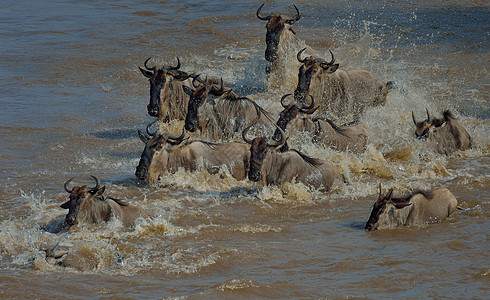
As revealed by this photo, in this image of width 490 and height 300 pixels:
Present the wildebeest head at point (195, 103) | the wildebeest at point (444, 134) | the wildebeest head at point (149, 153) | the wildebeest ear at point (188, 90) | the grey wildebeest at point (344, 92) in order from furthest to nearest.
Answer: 1. the grey wildebeest at point (344, 92)
2. the wildebeest ear at point (188, 90)
3. the wildebeest at point (444, 134)
4. the wildebeest head at point (195, 103)
5. the wildebeest head at point (149, 153)

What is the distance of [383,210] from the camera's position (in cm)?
917

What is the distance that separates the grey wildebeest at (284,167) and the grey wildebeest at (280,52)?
18.9ft

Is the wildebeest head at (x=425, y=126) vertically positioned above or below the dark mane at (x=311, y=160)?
above

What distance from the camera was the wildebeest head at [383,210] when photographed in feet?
30.1

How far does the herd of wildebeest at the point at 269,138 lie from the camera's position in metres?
9.35

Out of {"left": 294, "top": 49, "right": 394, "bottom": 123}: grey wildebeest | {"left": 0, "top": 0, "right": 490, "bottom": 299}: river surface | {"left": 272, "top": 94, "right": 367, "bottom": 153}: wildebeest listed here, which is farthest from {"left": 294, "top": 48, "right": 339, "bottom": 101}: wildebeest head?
{"left": 272, "top": 94, "right": 367, "bottom": 153}: wildebeest

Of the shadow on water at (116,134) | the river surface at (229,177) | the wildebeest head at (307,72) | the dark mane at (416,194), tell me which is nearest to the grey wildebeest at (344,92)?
the wildebeest head at (307,72)

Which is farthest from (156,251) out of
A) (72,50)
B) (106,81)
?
(72,50)

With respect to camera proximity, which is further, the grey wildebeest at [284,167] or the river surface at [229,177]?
the grey wildebeest at [284,167]

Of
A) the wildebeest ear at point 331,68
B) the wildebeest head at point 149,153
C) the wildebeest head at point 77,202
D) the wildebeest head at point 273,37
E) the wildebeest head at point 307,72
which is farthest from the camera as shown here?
the wildebeest head at point 273,37

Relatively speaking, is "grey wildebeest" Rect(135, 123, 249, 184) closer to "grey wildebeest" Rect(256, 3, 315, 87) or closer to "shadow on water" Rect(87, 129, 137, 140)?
"shadow on water" Rect(87, 129, 137, 140)

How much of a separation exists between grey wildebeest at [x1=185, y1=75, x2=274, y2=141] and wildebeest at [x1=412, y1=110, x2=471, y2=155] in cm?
243

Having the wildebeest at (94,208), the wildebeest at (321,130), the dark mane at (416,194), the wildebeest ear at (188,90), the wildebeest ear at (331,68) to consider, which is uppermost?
the wildebeest ear at (331,68)

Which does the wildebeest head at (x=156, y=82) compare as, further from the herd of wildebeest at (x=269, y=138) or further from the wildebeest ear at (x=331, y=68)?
the wildebeest ear at (x=331, y=68)
